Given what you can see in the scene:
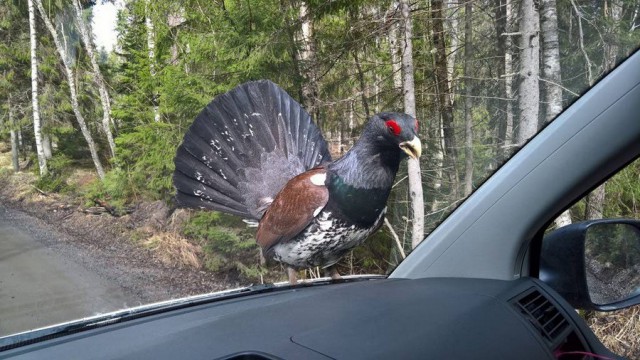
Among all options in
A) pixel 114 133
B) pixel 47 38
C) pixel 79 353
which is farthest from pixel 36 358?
pixel 114 133

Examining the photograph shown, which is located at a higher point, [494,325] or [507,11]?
[507,11]

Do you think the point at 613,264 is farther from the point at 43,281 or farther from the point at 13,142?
the point at 13,142

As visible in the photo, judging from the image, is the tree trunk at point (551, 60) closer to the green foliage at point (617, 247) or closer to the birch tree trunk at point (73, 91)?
the green foliage at point (617, 247)

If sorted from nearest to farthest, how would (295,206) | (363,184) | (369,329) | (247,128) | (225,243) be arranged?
(369,329), (363,184), (295,206), (247,128), (225,243)

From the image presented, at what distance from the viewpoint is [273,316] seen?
1325 mm

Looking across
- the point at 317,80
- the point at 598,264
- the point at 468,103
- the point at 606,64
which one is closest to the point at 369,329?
the point at 598,264

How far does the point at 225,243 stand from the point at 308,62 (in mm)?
2046

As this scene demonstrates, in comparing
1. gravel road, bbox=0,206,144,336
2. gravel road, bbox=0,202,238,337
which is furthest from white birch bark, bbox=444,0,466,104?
gravel road, bbox=0,206,144,336

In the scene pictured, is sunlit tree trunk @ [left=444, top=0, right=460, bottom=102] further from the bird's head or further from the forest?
the bird's head

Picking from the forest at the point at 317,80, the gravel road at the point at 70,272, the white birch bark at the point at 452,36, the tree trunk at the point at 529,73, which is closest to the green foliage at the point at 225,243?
the forest at the point at 317,80

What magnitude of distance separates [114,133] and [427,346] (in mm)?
3662

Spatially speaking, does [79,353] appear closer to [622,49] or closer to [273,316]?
[273,316]

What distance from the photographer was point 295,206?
8.78ft

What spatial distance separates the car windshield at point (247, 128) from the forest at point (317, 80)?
13 mm
